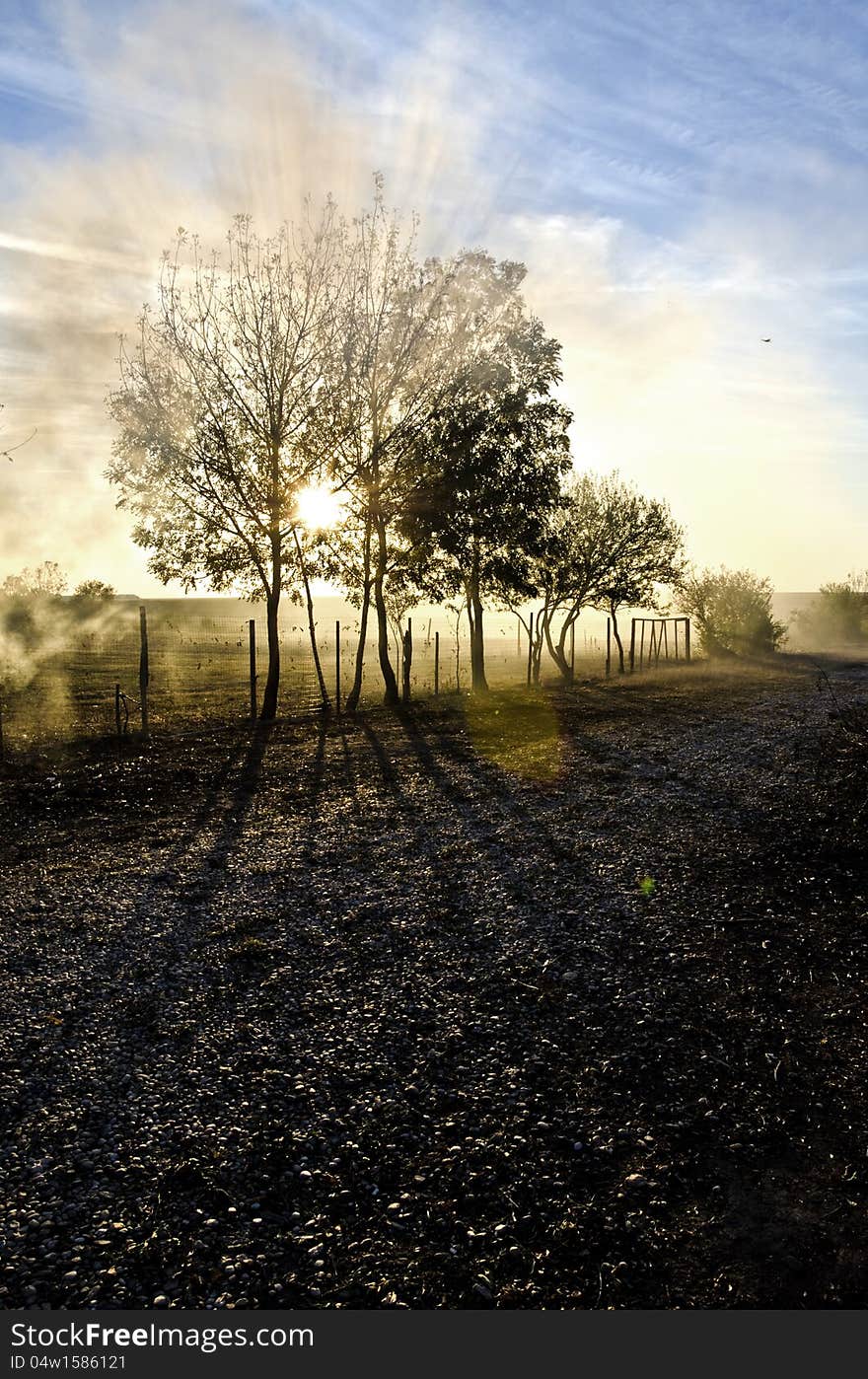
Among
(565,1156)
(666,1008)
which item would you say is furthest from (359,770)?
(565,1156)

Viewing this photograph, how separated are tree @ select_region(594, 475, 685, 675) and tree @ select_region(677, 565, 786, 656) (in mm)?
10357

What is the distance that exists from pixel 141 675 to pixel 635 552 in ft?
107

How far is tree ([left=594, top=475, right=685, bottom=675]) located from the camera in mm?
47031

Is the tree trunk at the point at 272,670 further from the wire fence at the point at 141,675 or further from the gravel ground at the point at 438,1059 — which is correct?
the gravel ground at the point at 438,1059

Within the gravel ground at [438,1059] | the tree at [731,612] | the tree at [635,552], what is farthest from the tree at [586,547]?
the gravel ground at [438,1059]

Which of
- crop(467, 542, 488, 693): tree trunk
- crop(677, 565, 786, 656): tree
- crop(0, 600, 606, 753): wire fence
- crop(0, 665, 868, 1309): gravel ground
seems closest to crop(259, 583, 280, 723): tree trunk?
crop(0, 600, 606, 753): wire fence

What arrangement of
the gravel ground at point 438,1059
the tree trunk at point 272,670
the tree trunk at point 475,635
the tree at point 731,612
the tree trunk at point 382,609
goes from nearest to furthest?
the gravel ground at point 438,1059, the tree trunk at point 272,670, the tree trunk at point 382,609, the tree trunk at point 475,635, the tree at point 731,612

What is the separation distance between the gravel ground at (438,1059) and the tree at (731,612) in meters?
47.6

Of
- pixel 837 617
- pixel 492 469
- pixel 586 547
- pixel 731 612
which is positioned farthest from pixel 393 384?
pixel 837 617

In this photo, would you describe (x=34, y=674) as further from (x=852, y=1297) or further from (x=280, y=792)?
(x=852, y=1297)

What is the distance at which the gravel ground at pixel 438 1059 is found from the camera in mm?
4391

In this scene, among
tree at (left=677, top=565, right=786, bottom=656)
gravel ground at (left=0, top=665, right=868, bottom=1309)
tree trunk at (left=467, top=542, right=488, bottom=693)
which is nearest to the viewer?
gravel ground at (left=0, top=665, right=868, bottom=1309)

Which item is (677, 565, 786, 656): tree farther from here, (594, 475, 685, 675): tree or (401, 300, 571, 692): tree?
(401, 300, 571, 692): tree

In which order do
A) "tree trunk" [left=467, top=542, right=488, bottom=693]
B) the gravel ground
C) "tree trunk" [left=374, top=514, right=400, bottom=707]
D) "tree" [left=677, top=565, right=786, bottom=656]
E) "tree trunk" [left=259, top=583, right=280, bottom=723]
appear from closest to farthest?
the gravel ground
"tree trunk" [left=259, top=583, right=280, bottom=723]
"tree trunk" [left=374, top=514, right=400, bottom=707]
"tree trunk" [left=467, top=542, right=488, bottom=693]
"tree" [left=677, top=565, right=786, bottom=656]
